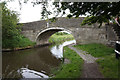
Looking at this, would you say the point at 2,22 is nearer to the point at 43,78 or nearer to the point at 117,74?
the point at 43,78

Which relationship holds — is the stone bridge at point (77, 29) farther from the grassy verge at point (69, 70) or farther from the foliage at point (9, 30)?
the grassy verge at point (69, 70)

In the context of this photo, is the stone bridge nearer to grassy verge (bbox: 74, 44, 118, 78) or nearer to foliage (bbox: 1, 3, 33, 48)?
foliage (bbox: 1, 3, 33, 48)

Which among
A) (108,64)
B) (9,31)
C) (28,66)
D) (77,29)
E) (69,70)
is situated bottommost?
(28,66)

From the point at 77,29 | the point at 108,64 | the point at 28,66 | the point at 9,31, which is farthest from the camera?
the point at 77,29

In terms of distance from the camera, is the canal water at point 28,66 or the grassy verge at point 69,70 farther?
the canal water at point 28,66

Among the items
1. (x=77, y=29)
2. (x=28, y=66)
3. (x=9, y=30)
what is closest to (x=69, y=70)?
(x=28, y=66)

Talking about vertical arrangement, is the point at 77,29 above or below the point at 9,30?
above

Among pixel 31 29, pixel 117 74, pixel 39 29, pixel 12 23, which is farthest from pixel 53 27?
pixel 117 74

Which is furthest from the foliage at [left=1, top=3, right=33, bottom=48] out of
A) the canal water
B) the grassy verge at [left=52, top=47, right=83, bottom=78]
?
the grassy verge at [left=52, top=47, right=83, bottom=78]

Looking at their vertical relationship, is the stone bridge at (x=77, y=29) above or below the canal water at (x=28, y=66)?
above

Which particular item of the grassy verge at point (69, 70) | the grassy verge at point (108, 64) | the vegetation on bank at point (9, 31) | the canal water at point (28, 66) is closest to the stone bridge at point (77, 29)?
the vegetation on bank at point (9, 31)

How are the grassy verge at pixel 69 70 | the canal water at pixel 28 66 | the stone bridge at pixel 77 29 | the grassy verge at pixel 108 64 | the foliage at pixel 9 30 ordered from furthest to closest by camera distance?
1. the stone bridge at pixel 77 29
2. the foliage at pixel 9 30
3. the canal water at pixel 28 66
4. the grassy verge at pixel 69 70
5. the grassy verge at pixel 108 64

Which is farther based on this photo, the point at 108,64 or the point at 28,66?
the point at 28,66

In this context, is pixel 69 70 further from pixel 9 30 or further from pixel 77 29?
pixel 9 30
